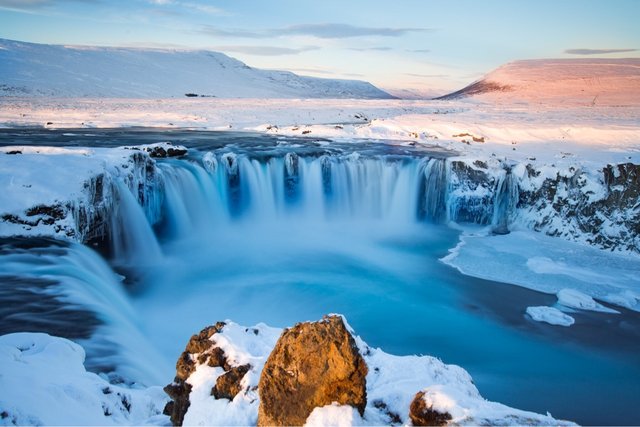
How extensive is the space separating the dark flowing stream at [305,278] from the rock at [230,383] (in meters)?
1.94

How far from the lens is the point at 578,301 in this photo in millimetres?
9055

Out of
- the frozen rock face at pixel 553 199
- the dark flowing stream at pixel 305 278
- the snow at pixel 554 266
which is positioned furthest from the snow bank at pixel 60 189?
the frozen rock face at pixel 553 199

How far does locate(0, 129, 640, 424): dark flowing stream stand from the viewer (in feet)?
20.5

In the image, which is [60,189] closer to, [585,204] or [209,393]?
[209,393]

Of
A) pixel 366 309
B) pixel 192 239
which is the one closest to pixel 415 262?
pixel 366 309

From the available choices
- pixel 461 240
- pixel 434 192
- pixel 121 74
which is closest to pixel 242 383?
pixel 461 240

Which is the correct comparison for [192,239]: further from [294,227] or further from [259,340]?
[259,340]

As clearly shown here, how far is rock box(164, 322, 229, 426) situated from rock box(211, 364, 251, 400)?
14cm

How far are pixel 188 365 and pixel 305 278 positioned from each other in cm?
687

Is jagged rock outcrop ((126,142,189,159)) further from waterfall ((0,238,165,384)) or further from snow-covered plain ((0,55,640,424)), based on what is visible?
waterfall ((0,238,165,384))

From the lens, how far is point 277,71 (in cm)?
11169

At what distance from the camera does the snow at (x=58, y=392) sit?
114 inches

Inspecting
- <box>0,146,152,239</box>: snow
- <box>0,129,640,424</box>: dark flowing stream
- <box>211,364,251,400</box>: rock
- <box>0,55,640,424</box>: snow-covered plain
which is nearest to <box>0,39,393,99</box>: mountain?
<box>0,55,640,424</box>: snow-covered plain

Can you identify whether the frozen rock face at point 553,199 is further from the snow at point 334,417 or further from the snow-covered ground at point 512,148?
the snow at point 334,417
